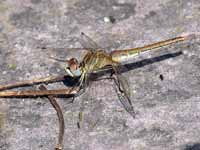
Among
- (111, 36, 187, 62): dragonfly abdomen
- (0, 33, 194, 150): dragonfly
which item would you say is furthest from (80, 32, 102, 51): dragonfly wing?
(111, 36, 187, 62): dragonfly abdomen

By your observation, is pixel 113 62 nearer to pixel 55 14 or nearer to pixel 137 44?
pixel 137 44

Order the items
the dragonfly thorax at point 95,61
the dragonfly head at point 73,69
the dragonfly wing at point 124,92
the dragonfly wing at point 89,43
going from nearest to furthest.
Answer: the dragonfly wing at point 124,92
the dragonfly head at point 73,69
the dragonfly thorax at point 95,61
the dragonfly wing at point 89,43

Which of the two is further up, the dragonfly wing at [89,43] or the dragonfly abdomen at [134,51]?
the dragonfly wing at [89,43]

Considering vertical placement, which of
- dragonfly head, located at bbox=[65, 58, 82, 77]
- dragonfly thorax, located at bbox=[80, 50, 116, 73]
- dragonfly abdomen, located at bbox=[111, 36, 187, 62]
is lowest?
dragonfly head, located at bbox=[65, 58, 82, 77]

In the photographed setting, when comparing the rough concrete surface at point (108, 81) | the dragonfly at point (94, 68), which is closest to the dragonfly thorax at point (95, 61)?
the dragonfly at point (94, 68)

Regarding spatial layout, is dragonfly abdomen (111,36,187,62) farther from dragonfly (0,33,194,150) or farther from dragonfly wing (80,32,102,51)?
dragonfly wing (80,32,102,51)

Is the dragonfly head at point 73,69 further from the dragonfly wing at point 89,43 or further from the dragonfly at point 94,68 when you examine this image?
the dragonfly wing at point 89,43

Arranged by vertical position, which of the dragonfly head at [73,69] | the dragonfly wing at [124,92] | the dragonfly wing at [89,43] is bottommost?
the dragonfly wing at [124,92]

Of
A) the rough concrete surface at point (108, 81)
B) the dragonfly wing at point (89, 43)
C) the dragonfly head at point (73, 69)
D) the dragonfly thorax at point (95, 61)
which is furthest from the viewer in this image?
the dragonfly wing at point (89, 43)
